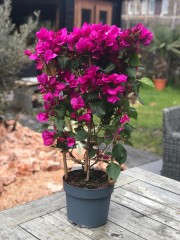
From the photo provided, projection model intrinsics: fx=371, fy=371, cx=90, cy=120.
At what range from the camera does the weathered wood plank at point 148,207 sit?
2.09 metres

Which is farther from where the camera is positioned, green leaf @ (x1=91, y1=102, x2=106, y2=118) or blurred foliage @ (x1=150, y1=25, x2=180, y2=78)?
blurred foliage @ (x1=150, y1=25, x2=180, y2=78)

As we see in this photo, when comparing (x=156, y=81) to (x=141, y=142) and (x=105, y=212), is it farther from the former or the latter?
(x=105, y=212)

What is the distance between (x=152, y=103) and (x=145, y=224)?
679cm

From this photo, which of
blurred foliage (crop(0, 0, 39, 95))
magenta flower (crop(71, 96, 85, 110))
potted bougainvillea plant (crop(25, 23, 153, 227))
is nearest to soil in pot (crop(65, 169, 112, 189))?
potted bougainvillea plant (crop(25, 23, 153, 227))

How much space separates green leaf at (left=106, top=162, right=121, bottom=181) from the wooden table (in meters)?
0.33

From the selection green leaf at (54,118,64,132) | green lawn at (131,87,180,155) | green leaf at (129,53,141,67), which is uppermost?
green leaf at (129,53,141,67)

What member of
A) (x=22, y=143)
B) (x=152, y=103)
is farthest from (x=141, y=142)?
(x=152, y=103)

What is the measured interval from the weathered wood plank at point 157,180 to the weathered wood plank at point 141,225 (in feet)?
1.53

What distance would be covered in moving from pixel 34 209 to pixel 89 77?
0.92 meters

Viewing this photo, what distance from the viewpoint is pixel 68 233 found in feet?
6.25

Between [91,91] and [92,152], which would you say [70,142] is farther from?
[91,91]

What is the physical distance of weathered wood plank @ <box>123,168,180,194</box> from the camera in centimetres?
255

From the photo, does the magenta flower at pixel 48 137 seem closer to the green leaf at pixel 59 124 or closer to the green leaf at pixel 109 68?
the green leaf at pixel 59 124

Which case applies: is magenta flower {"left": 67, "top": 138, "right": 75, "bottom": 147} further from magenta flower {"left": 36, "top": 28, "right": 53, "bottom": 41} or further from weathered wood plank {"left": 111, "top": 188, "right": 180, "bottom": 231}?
weathered wood plank {"left": 111, "top": 188, "right": 180, "bottom": 231}
